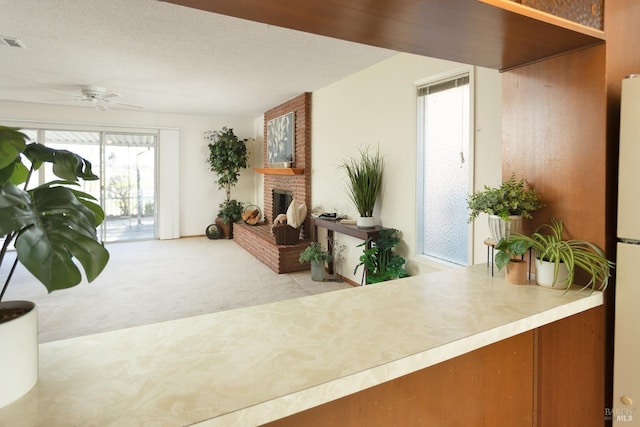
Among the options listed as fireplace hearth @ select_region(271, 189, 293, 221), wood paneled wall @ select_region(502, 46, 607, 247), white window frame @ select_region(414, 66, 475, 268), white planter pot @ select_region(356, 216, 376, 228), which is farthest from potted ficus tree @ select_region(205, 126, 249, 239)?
wood paneled wall @ select_region(502, 46, 607, 247)

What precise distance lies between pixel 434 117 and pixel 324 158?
1.99m

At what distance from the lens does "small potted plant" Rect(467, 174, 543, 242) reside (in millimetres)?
1399

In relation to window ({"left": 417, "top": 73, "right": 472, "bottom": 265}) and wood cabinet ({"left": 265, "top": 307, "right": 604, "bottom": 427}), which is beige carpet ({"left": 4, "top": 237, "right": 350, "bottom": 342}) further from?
wood cabinet ({"left": 265, "top": 307, "right": 604, "bottom": 427})

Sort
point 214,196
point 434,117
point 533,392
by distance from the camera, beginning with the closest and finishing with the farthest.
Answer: point 533,392
point 434,117
point 214,196

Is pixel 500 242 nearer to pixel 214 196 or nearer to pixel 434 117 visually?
pixel 434 117

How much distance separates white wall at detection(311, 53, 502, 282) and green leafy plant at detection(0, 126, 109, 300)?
2.49 meters

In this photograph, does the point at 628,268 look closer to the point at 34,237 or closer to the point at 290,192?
the point at 34,237

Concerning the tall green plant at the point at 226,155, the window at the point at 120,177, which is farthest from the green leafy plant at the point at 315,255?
the window at the point at 120,177

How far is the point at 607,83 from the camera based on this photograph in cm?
124

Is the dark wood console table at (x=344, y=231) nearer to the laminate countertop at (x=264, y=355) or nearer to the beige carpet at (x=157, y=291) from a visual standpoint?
the beige carpet at (x=157, y=291)

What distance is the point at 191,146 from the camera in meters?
7.41

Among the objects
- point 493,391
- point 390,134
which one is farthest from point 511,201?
point 390,134

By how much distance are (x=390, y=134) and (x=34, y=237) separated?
3300 mm

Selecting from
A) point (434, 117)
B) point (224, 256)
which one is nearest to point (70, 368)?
point (434, 117)
